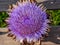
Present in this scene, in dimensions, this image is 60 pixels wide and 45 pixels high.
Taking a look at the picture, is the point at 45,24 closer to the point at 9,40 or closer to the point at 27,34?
the point at 27,34

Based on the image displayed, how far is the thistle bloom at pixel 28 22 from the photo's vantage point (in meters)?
1.03

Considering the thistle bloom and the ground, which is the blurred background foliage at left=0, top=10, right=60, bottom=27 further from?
the thistle bloom

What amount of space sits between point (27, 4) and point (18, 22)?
0.10m

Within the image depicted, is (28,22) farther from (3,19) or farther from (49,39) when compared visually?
(3,19)

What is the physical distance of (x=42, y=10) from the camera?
1092 millimetres

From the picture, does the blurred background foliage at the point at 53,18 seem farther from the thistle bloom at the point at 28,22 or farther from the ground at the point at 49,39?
the thistle bloom at the point at 28,22

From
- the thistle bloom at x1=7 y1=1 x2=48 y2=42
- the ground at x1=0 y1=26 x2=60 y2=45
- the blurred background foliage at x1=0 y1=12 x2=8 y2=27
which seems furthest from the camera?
the blurred background foliage at x1=0 y1=12 x2=8 y2=27

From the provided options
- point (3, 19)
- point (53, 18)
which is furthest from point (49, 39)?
point (3, 19)

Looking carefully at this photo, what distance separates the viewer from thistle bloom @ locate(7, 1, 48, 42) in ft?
3.38

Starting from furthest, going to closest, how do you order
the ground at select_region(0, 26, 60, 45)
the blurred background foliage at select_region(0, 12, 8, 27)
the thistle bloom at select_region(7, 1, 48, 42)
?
the blurred background foliage at select_region(0, 12, 8, 27) → the ground at select_region(0, 26, 60, 45) → the thistle bloom at select_region(7, 1, 48, 42)

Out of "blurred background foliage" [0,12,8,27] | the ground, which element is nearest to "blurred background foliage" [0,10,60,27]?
"blurred background foliage" [0,12,8,27]

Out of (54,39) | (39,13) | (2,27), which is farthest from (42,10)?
(2,27)

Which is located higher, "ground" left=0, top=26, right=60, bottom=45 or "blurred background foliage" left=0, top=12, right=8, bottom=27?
"blurred background foliage" left=0, top=12, right=8, bottom=27

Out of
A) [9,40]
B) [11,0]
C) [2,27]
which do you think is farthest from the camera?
[11,0]
